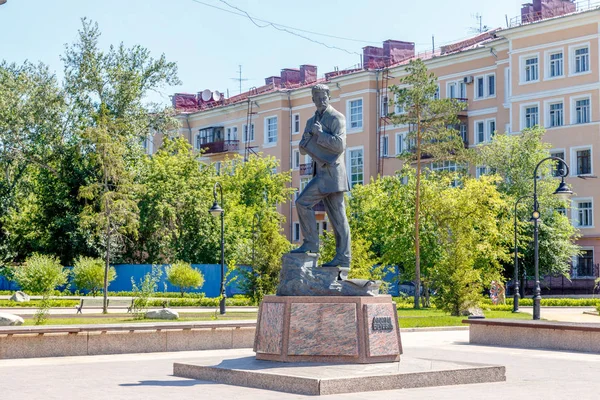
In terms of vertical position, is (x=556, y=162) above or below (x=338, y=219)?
above

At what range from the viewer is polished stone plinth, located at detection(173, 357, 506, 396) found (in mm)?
11125

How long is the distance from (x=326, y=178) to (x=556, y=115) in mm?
39285

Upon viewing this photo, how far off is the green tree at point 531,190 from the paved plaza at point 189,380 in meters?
28.4

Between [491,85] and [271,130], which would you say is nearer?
[491,85]

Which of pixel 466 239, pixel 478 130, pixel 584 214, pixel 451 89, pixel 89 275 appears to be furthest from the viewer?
pixel 451 89

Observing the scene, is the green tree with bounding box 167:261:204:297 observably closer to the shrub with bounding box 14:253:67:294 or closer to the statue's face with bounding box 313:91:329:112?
the shrub with bounding box 14:253:67:294

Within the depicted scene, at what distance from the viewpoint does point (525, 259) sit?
46.5 m

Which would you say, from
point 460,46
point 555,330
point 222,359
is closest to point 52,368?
point 222,359

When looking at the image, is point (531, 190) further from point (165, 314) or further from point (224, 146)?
point (224, 146)

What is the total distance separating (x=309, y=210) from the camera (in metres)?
13.8

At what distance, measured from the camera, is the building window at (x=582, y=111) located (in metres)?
49.1

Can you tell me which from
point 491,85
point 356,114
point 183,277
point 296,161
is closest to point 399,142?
point 356,114

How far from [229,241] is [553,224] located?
1699cm

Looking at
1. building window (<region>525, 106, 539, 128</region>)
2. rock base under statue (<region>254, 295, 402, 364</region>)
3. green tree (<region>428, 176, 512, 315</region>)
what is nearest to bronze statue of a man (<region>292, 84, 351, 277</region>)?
rock base under statue (<region>254, 295, 402, 364</region>)
